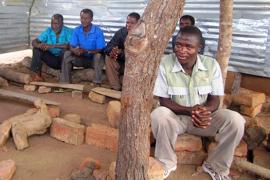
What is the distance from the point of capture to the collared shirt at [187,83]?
11.0 feet

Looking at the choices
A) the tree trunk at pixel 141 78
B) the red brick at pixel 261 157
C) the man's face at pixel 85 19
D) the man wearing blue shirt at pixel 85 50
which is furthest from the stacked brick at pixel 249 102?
the tree trunk at pixel 141 78

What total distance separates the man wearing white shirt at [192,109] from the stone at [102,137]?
2.11ft

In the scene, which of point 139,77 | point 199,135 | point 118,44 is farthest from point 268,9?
point 139,77

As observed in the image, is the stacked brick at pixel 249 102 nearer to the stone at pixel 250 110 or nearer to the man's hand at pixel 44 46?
the stone at pixel 250 110

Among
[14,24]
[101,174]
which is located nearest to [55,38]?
[14,24]

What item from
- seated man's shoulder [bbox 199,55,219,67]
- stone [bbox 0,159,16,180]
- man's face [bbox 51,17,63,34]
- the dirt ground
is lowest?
the dirt ground

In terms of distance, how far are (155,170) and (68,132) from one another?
127 centimetres

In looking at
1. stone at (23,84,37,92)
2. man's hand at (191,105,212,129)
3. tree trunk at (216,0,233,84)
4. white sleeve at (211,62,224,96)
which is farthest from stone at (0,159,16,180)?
stone at (23,84,37,92)

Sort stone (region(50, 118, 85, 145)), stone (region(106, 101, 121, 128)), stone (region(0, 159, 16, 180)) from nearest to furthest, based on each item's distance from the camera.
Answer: stone (region(0, 159, 16, 180)) → stone (region(50, 118, 85, 145)) → stone (region(106, 101, 121, 128))

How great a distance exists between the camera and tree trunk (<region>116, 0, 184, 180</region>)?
7.33 feet

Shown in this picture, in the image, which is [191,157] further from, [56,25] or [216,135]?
[56,25]

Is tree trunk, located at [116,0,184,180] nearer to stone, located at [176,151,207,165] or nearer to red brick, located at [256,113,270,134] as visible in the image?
stone, located at [176,151,207,165]

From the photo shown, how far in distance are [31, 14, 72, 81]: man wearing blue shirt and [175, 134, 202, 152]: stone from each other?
3484 millimetres

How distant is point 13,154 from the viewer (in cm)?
368
